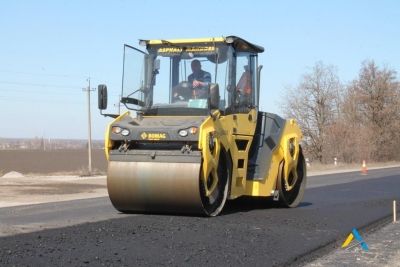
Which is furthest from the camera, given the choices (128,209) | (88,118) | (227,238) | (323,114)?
(323,114)

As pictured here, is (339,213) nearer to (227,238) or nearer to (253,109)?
(253,109)

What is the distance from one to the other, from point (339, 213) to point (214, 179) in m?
2.70

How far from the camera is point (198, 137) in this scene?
8867 mm

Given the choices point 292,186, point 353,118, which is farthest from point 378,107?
point 292,186

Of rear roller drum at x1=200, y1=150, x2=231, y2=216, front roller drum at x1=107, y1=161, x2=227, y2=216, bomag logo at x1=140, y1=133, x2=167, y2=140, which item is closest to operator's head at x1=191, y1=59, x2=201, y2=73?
rear roller drum at x1=200, y1=150, x2=231, y2=216

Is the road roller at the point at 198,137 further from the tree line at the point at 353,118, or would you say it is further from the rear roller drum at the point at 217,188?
the tree line at the point at 353,118

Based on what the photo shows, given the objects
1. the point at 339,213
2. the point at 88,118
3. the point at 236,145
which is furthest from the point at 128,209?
the point at 88,118

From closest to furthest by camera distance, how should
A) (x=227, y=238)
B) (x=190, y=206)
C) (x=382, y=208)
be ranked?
(x=227, y=238)
(x=190, y=206)
(x=382, y=208)

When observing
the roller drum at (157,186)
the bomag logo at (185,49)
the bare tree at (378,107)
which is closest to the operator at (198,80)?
the bomag logo at (185,49)

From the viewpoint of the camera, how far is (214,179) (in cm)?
955

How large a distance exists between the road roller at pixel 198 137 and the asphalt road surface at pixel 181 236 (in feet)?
1.40

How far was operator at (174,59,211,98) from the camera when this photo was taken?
33.0 feet

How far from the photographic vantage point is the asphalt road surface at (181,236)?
6215 millimetres

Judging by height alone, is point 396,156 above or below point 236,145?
below
